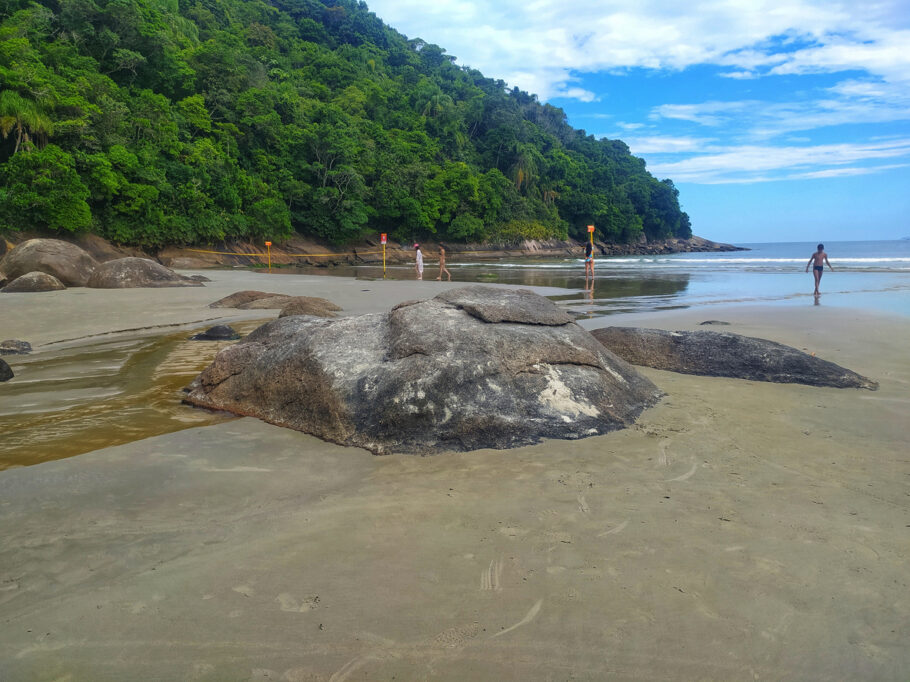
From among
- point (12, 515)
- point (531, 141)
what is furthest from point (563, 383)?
point (531, 141)

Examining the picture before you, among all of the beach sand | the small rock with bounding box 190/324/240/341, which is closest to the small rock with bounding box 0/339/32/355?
the small rock with bounding box 190/324/240/341

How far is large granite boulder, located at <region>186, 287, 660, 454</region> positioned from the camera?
148 inches

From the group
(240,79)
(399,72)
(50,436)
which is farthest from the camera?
(399,72)

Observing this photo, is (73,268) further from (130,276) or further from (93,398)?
(93,398)

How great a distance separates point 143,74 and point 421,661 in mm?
54004

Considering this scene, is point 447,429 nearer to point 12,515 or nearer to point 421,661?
point 421,661

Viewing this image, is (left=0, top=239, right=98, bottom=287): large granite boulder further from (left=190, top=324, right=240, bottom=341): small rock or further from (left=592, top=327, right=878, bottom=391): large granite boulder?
(left=592, top=327, right=878, bottom=391): large granite boulder

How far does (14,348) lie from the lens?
7.03m

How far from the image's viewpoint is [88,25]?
40.9 metres

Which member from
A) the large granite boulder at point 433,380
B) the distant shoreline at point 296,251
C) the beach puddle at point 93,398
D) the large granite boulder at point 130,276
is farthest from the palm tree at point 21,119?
the large granite boulder at point 433,380

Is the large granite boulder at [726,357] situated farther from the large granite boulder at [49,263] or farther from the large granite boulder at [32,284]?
the large granite boulder at [49,263]

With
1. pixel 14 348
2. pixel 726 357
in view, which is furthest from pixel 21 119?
pixel 726 357

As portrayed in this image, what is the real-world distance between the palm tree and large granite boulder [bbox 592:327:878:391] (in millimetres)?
33354

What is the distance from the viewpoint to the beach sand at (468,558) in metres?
1.80
